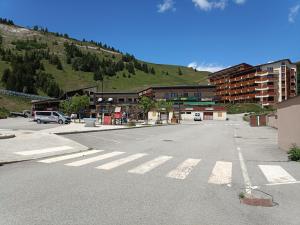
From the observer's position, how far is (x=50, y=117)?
172 feet

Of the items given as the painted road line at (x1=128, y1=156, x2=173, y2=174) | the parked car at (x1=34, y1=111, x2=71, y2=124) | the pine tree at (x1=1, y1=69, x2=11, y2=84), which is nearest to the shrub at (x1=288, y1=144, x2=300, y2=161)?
the painted road line at (x1=128, y1=156, x2=173, y2=174)

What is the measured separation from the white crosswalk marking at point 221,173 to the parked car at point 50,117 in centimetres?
4132

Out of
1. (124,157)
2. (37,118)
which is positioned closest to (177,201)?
(124,157)

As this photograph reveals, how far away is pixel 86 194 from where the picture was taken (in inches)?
287

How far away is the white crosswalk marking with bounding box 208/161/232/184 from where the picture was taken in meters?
9.26

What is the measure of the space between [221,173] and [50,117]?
4518 cm

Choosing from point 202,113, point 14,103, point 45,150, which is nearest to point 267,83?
point 202,113

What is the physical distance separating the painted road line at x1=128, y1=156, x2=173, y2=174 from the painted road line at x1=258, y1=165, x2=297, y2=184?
3.46 m

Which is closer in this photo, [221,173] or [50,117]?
[221,173]

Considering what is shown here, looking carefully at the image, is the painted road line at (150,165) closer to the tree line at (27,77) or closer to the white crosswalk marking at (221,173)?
the white crosswalk marking at (221,173)

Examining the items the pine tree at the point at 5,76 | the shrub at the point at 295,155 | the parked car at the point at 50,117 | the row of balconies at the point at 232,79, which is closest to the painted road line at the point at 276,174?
the shrub at the point at 295,155

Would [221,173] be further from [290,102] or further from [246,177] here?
[290,102]

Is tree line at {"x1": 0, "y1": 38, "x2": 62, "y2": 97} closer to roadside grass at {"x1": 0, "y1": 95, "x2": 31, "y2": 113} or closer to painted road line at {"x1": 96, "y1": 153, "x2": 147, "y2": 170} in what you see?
roadside grass at {"x1": 0, "y1": 95, "x2": 31, "y2": 113}

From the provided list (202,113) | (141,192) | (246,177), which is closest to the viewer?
(141,192)
